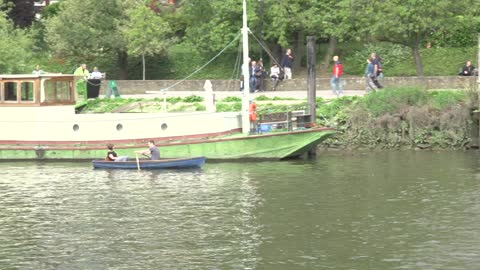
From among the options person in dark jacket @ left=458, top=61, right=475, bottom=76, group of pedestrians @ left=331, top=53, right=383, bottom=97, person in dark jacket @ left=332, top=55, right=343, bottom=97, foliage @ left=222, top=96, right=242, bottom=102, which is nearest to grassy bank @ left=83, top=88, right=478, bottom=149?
group of pedestrians @ left=331, top=53, right=383, bottom=97

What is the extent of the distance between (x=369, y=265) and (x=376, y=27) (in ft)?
114

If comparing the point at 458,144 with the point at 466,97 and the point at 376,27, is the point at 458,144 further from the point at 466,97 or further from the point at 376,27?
the point at 376,27

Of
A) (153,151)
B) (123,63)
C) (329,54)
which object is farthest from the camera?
(123,63)

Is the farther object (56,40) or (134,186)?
(56,40)

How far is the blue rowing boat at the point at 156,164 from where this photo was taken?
44.0 m

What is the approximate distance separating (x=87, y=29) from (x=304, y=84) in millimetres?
15715

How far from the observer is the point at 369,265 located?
27031 millimetres

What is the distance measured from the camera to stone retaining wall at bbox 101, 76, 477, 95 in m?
56.3

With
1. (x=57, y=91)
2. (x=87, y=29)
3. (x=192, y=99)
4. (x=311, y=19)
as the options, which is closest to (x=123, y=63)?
(x=87, y=29)

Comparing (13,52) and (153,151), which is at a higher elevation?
(13,52)

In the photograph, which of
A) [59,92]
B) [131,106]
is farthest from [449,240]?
[131,106]

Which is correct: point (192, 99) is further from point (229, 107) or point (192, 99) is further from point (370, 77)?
point (370, 77)

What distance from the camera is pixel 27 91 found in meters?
48.7

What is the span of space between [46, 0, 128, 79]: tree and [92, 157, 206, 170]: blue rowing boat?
25.5 metres
